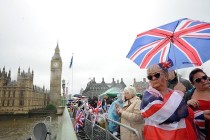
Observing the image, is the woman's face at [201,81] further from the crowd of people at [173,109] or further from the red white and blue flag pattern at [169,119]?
the red white and blue flag pattern at [169,119]

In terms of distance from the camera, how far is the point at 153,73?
8.23 ft

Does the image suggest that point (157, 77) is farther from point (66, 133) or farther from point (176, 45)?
point (176, 45)

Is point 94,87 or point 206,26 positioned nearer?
point 206,26

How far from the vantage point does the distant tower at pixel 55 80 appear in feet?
344

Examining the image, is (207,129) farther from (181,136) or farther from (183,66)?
(183,66)

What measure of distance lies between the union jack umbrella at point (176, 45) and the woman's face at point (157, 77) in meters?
1.27

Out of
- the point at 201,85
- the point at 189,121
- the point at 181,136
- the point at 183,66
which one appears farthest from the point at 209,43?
the point at 181,136

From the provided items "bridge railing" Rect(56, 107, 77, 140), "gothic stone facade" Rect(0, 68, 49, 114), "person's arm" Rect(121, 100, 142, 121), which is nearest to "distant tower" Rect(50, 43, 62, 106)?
"gothic stone facade" Rect(0, 68, 49, 114)

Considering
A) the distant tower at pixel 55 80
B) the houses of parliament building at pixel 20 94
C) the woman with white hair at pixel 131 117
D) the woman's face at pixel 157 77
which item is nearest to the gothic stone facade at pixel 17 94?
the houses of parliament building at pixel 20 94

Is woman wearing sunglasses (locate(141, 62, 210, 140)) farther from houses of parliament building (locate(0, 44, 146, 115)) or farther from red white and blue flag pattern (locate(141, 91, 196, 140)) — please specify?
houses of parliament building (locate(0, 44, 146, 115))

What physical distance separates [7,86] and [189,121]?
315 feet

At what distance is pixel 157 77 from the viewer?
97.4 inches

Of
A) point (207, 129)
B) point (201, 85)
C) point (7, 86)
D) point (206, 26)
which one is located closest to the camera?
point (207, 129)

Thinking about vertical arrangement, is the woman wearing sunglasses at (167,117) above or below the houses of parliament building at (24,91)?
below
